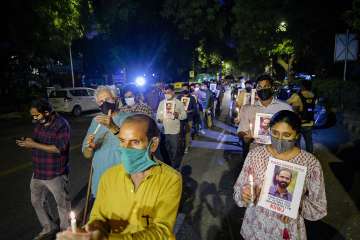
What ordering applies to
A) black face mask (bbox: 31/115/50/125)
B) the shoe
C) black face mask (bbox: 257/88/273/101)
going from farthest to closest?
black face mask (bbox: 257/88/273/101), the shoe, black face mask (bbox: 31/115/50/125)

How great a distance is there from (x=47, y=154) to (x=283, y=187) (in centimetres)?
292

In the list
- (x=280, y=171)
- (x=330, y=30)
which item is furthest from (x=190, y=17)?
(x=280, y=171)

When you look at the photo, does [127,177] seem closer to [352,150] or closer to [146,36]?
[352,150]

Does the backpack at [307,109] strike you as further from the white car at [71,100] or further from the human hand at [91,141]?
the white car at [71,100]

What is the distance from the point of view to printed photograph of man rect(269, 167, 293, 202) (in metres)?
2.64

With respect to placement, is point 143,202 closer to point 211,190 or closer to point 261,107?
point 261,107

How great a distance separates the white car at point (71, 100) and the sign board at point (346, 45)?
1366 cm

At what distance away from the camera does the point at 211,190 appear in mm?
6602

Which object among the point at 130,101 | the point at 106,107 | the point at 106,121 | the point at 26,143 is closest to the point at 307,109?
the point at 130,101

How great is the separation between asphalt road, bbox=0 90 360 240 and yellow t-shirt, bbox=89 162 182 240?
2.73 m

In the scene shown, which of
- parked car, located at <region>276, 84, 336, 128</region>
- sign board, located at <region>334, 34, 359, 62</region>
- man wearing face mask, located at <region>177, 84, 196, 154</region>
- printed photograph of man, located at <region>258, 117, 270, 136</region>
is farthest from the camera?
parked car, located at <region>276, 84, 336, 128</region>

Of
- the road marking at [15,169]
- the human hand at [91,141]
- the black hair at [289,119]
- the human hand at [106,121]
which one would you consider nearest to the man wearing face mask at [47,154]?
the human hand at [91,141]

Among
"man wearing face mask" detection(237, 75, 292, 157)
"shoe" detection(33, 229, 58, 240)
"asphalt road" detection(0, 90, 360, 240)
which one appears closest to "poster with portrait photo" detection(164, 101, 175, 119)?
"asphalt road" detection(0, 90, 360, 240)

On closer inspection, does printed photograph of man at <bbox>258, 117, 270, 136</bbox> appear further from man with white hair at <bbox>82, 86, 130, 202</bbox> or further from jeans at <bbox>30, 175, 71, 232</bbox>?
jeans at <bbox>30, 175, 71, 232</bbox>
